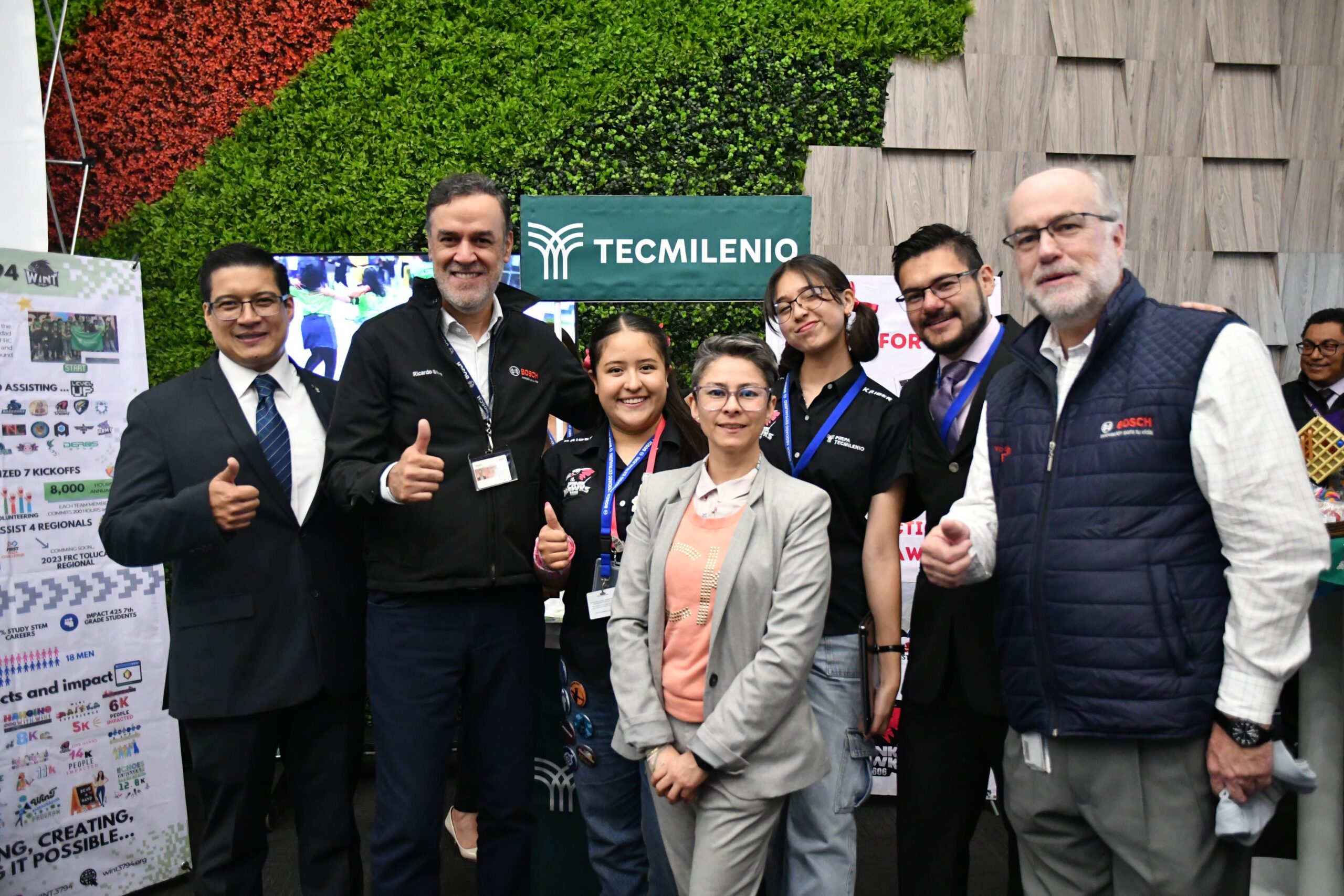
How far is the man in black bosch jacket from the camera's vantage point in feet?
6.91

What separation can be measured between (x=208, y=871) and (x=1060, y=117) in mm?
4560

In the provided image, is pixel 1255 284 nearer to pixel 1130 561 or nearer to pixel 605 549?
pixel 1130 561

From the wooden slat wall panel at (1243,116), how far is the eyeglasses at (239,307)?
4304 mm

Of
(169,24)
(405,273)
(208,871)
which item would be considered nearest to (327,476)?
(208,871)

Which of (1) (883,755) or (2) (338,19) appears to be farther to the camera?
(2) (338,19)

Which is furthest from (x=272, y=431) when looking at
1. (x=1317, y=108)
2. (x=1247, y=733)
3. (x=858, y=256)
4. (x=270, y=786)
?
(x=1317, y=108)

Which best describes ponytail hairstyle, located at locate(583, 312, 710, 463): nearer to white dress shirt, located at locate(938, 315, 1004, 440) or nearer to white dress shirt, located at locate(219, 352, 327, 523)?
white dress shirt, located at locate(938, 315, 1004, 440)

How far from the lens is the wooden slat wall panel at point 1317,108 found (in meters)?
4.15

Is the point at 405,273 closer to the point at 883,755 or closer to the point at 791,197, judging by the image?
the point at 791,197

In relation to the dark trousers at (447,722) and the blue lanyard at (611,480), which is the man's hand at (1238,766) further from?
the dark trousers at (447,722)

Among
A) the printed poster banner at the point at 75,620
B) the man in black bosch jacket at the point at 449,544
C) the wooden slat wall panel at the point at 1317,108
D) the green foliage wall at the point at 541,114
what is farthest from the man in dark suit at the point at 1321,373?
the printed poster banner at the point at 75,620

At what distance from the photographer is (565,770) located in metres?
2.61

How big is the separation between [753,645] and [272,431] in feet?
4.61

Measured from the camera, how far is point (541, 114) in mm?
4105
